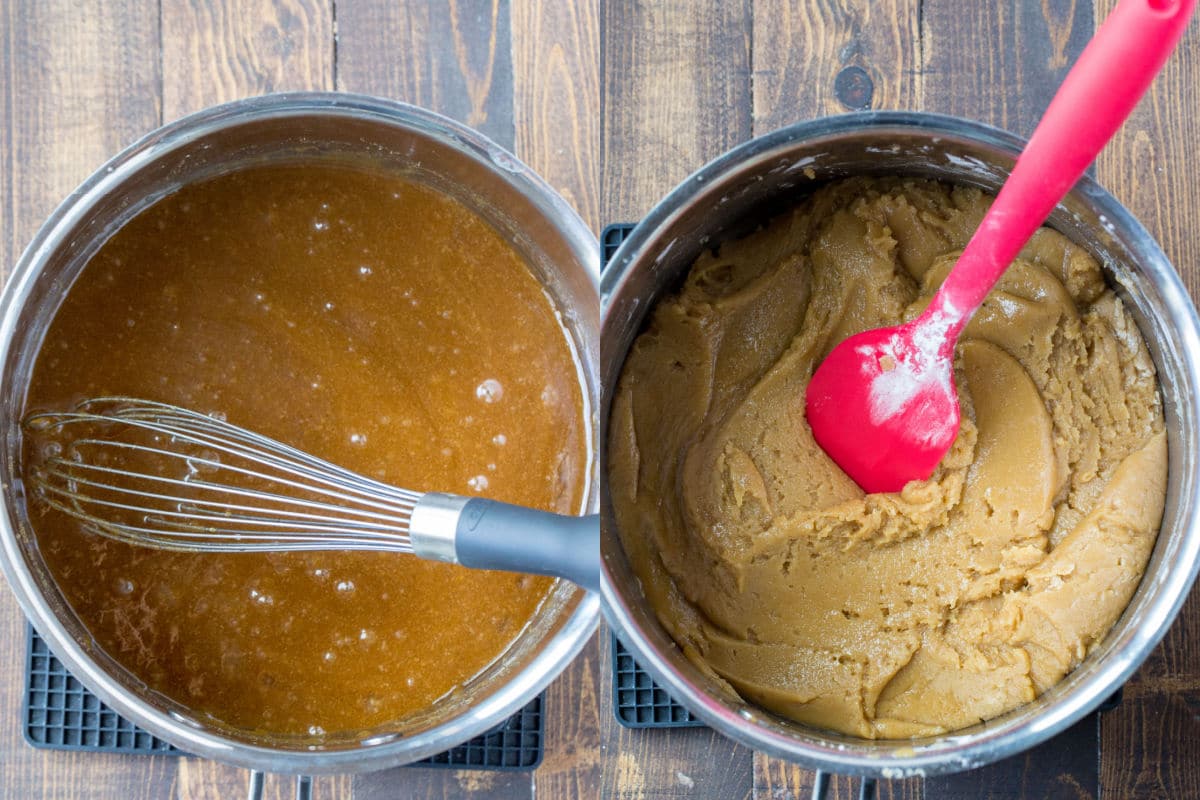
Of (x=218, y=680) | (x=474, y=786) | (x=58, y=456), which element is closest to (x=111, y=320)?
(x=58, y=456)

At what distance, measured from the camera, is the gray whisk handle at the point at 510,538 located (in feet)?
2.50

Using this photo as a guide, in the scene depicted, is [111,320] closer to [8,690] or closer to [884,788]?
[8,690]

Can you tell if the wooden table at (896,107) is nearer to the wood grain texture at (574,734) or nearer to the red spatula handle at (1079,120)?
the wood grain texture at (574,734)

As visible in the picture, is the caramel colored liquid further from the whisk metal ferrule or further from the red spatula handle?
the red spatula handle

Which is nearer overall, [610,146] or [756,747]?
[756,747]

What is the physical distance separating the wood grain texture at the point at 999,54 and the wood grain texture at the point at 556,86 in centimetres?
37

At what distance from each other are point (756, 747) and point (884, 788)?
35cm

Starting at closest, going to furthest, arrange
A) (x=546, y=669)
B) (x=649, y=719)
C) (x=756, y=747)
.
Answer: (x=756, y=747)
(x=546, y=669)
(x=649, y=719)

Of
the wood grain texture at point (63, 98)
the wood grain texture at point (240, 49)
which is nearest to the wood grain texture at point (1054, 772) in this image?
the wood grain texture at point (63, 98)

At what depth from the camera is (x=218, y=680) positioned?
956mm

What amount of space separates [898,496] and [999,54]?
1.60 ft

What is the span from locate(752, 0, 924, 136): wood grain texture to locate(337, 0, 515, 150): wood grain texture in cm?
29

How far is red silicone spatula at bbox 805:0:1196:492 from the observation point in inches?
21.0

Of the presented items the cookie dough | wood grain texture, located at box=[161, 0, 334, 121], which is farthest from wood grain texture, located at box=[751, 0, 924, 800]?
wood grain texture, located at box=[161, 0, 334, 121]
